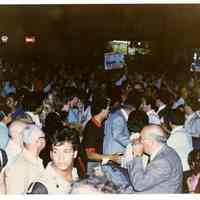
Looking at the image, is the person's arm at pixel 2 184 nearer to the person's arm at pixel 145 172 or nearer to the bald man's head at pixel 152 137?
the person's arm at pixel 145 172

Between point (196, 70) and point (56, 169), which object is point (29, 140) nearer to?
point (56, 169)

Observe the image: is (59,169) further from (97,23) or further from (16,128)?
(97,23)

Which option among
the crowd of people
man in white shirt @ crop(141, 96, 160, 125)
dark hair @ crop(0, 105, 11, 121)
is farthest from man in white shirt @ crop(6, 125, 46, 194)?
man in white shirt @ crop(141, 96, 160, 125)

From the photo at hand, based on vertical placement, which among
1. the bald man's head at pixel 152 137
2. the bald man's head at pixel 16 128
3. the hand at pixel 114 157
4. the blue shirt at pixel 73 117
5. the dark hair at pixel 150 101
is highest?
the dark hair at pixel 150 101

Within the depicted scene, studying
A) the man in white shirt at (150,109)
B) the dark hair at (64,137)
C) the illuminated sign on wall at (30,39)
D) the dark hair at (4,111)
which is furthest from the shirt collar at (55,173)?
the illuminated sign on wall at (30,39)

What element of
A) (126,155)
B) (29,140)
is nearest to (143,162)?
(126,155)

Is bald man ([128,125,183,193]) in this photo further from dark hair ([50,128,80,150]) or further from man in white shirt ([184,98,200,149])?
dark hair ([50,128,80,150])

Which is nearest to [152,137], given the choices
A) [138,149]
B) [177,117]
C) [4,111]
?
[138,149]

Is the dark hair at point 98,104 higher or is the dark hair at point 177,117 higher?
the dark hair at point 98,104
